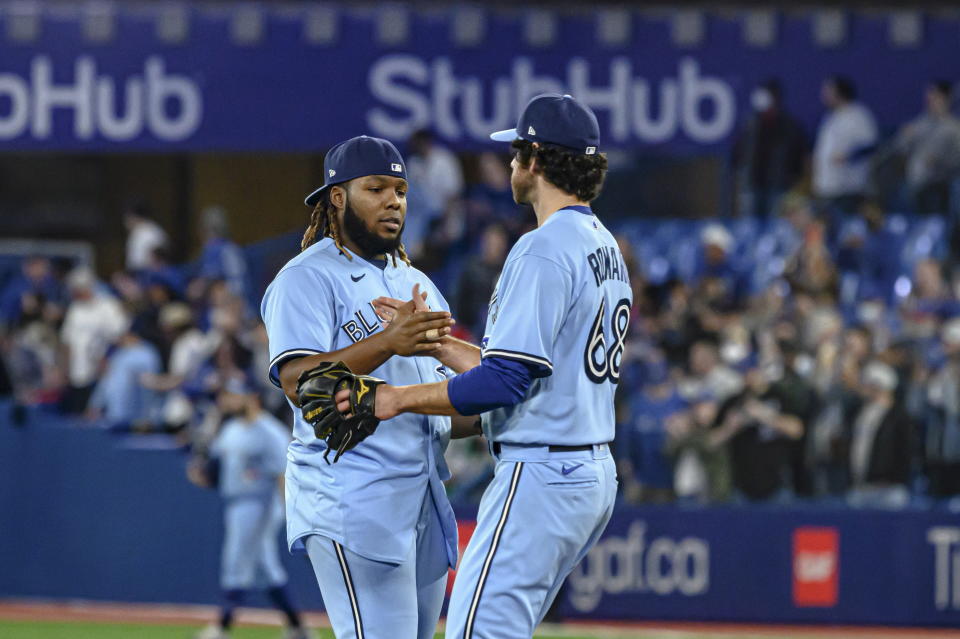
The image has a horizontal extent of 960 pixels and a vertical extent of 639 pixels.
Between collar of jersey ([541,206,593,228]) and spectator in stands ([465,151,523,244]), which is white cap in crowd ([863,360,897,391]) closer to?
spectator in stands ([465,151,523,244])

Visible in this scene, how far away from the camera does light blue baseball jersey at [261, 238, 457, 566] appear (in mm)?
4160

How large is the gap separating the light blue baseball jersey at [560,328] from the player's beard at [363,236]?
1.33 feet

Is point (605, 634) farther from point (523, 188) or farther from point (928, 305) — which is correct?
point (523, 188)

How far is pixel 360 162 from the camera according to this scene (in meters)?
4.31

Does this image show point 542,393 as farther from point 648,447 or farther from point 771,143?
point 771,143

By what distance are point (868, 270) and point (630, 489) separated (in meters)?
2.87

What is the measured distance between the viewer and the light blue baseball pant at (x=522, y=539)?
3.93 meters

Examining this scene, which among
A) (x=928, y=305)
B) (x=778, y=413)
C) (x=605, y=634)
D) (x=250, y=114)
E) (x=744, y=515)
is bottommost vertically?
(x=605, y=634)

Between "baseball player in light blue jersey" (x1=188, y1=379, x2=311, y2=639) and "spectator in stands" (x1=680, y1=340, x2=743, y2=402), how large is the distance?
9.77 ft

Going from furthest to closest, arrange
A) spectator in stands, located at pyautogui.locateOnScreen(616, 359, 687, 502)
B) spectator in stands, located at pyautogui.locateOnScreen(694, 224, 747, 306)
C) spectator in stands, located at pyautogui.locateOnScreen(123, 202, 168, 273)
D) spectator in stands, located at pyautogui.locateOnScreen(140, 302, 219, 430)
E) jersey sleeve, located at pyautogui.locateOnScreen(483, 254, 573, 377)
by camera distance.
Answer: spectator in stands, located at pyautogui.locateOnScreen(123, 202, 168, 273) → spectator in stands, located at pyautogui.locateOnScreen(140, 302, 219, 430) → spectator in stands, located at pyautogui.locateOnScreen(694, 224, 747, 306) → spectator in stands, located at pyautogui.locateOnScreen(616, 359, 687, 502) → jersey sleeve, located at pyautogui.locateOnScreen(483, 254, 573, 377)

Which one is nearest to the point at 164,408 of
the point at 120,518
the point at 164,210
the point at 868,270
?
the point at 120,518

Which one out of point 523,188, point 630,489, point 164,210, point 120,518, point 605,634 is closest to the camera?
point 523,188

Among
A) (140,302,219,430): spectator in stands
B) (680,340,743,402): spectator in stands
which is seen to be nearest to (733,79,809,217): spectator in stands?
(680,340,743,402): spectator in stands

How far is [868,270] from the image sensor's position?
483 inches
